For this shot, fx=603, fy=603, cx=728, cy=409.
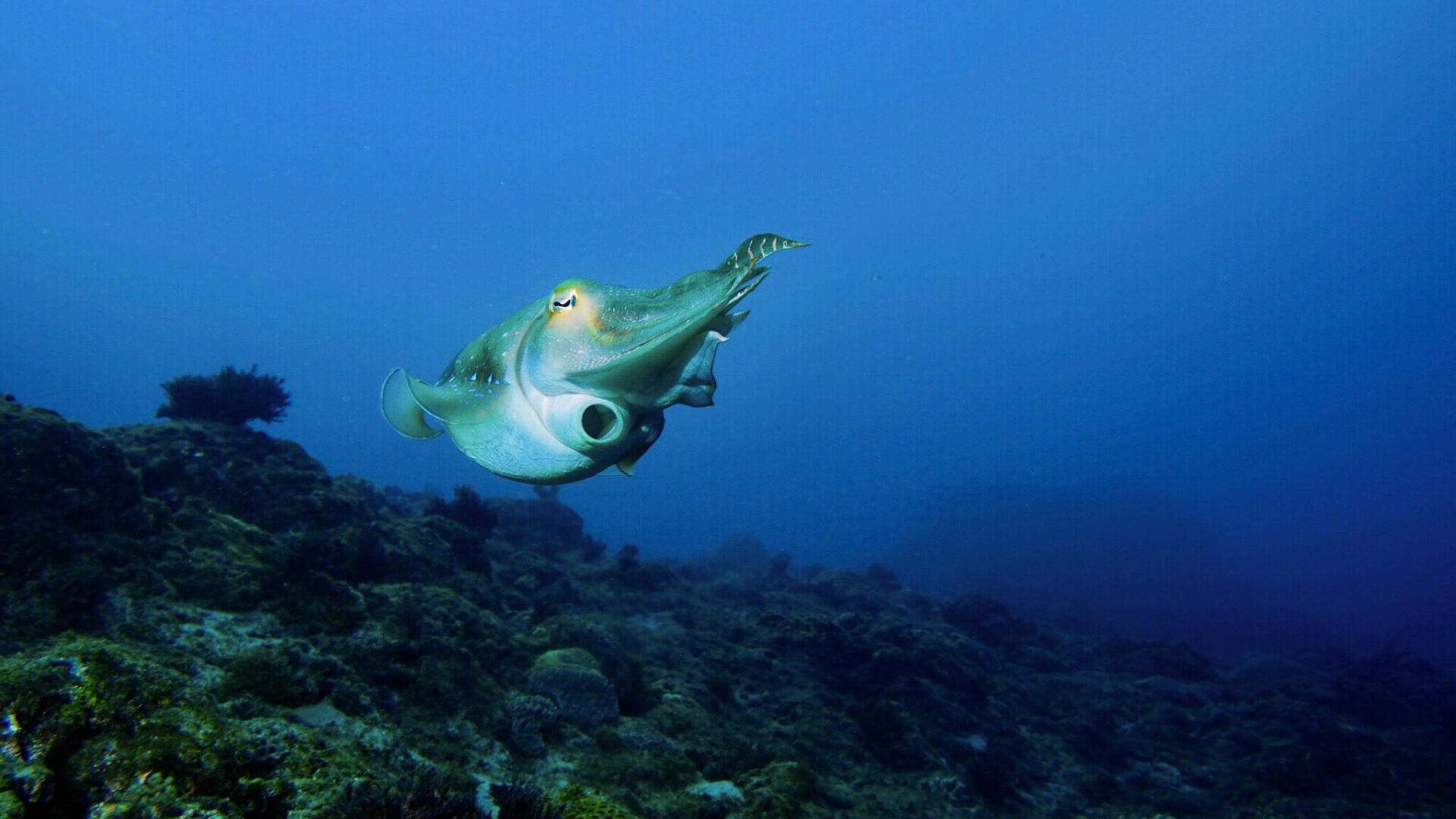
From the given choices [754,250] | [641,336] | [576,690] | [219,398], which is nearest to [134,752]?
[641,336]

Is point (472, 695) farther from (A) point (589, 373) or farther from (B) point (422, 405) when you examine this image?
(A) point (589, 373)

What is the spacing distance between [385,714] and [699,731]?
3.11 metres

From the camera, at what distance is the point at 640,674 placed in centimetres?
746

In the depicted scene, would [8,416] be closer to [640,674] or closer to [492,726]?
[492,726]

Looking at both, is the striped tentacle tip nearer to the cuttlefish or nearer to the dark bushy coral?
the cuttlefish

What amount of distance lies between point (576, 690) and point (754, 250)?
5.41 m

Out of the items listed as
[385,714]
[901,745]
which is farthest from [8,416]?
[901,745]

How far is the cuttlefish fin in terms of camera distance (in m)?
2.79

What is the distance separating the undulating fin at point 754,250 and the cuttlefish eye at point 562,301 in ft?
2.26

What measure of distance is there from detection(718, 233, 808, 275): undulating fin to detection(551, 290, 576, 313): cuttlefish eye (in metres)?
0.69

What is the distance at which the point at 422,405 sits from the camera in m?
2.94

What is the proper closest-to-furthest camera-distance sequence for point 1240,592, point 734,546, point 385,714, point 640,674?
1. point 385,714
2. point 640,674
3. point 734,546
4. point 1240,592

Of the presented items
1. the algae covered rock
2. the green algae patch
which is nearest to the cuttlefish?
the green algae patch

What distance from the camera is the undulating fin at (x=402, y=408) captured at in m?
3.18
